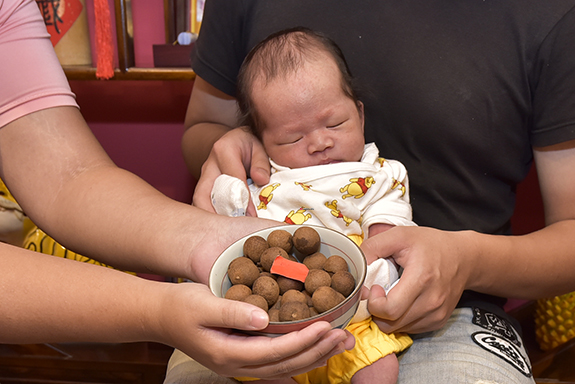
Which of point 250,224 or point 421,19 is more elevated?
point 421,19

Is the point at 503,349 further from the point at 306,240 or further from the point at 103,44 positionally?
the point at 103,44

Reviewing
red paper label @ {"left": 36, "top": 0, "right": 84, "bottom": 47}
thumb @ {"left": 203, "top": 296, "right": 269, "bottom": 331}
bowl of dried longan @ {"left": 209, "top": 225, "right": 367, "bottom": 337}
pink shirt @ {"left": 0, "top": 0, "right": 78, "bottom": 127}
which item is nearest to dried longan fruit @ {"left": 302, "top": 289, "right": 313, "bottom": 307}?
bowl of dried longan @ {"left": 209, "top": 225, "right": 367, "bottom": 337}

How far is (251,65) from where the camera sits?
1117 mm

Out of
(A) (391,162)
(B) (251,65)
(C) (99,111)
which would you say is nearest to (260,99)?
(B) (251,65)

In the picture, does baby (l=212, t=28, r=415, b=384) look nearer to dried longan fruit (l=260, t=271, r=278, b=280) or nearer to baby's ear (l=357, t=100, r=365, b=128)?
baby's ear (l=357, t=100, r=365, b=128)

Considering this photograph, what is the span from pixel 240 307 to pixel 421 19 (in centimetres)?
84

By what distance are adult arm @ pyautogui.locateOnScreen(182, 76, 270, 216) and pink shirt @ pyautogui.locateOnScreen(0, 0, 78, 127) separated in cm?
37

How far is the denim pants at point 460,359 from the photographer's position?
875mm

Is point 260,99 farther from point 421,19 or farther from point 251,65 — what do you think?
point 421,19

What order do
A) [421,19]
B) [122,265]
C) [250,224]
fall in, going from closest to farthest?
[250,224]
[122,265]
[421,19]

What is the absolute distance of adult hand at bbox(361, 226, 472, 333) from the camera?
0.78 m

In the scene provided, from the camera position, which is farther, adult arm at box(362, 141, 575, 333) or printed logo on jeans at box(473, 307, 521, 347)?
printed logo on jeans at box(473, 307, 521, 347)

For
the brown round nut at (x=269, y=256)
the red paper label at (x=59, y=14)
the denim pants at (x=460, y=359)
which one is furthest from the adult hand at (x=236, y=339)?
the red paper label at (x=59, y=14)

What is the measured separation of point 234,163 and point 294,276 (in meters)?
0.44
